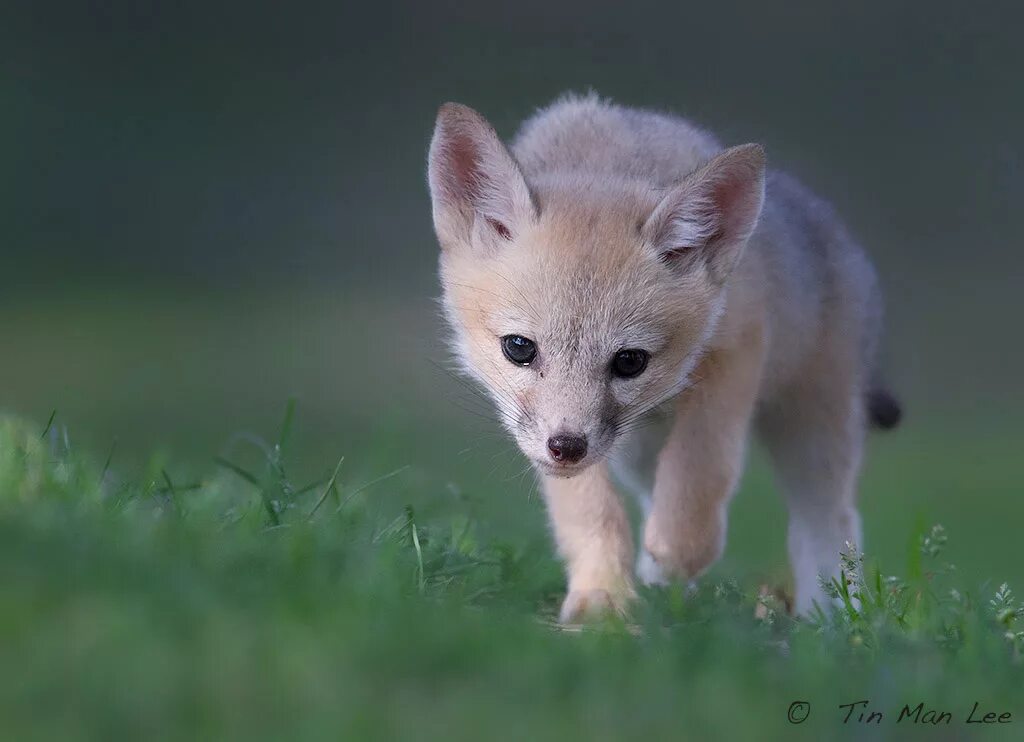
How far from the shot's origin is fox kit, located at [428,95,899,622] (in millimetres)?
4082

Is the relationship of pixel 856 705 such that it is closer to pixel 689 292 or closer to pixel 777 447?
pixel 689 292

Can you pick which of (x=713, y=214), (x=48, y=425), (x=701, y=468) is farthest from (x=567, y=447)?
(x=48, y=425)

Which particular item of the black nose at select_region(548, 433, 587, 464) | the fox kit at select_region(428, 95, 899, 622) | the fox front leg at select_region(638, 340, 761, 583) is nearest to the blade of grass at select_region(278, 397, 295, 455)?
the fox kit at select_region(428, 95, 899, 622)


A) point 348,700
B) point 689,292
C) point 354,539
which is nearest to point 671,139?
point 689,292

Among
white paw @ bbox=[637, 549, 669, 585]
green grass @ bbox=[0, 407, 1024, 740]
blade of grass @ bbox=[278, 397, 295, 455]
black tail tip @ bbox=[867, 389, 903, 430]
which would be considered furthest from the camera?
black tail tip @ bbox=[867, 389, 903, 430]

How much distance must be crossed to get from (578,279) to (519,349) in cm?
27

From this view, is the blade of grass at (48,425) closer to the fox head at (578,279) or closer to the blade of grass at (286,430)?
the blade of grass at (286,430)

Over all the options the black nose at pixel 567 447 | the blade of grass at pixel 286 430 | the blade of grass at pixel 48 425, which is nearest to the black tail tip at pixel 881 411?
the black nose at pixel 567 447

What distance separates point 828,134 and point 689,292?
1016cm

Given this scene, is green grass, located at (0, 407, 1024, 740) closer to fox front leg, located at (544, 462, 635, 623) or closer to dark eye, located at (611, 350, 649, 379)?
fox front leg, located at (544, 462, 635, 623)

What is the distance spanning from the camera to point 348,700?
8.20 feet

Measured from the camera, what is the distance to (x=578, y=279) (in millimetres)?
4113

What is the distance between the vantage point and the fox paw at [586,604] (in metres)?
4.02

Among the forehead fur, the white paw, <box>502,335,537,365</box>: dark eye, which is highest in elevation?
the forehead fur
